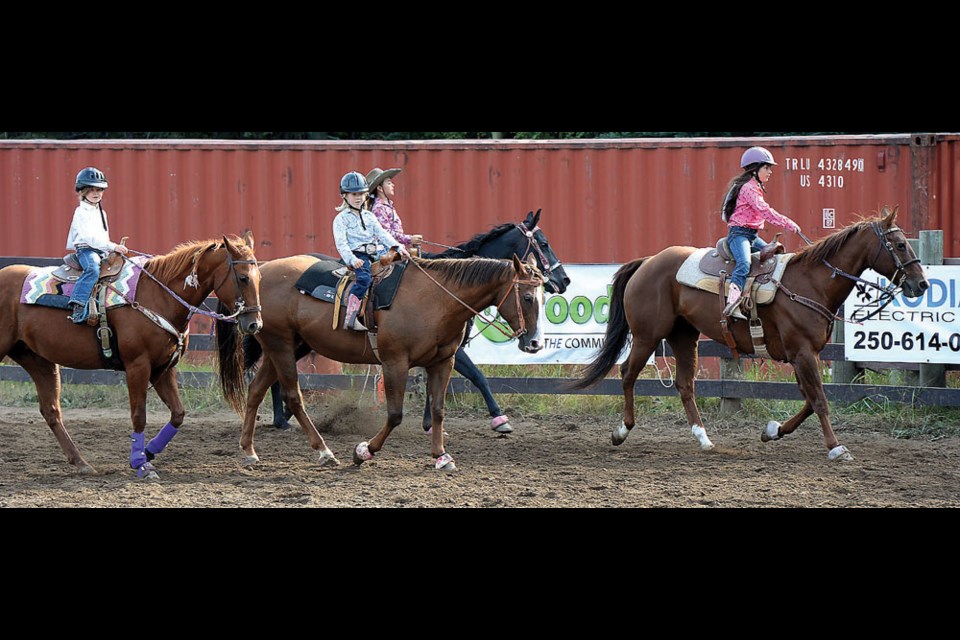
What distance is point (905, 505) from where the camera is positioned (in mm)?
8070

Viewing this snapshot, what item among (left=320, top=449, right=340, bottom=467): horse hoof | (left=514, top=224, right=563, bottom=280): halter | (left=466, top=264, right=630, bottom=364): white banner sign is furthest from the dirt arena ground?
(left=514, top=224, right=563, bottom=280): halter

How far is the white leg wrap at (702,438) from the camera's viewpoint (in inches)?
412

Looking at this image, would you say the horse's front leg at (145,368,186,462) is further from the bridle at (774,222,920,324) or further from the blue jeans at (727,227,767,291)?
the bridle at (774,222,920,324)

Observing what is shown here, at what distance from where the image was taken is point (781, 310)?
1006cm

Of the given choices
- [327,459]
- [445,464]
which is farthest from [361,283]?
[445,464]

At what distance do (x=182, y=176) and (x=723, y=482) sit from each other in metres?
9.20

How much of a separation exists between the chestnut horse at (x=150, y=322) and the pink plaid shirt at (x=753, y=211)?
427 centimetres

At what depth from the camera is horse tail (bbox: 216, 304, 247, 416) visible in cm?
1010

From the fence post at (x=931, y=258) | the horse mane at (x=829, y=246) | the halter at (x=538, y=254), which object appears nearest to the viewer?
the horse mane at (x=829, y=246)

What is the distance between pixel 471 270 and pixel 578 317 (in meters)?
3.41

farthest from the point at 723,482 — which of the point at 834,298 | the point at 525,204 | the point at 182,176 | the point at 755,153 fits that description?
the point at 182,176

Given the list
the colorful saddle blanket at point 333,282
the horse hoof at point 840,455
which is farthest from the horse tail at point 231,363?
the horse hoof at point 840,455

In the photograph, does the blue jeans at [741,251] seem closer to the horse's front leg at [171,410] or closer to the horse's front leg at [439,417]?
the horse's front leg at [439,417]

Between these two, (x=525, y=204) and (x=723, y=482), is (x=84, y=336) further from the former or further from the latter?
(x=525, y=204)
